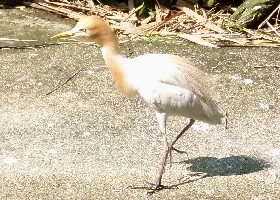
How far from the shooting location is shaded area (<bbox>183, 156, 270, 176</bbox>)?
13.1ft

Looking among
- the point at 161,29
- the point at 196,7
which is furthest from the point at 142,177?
the point at 196,7

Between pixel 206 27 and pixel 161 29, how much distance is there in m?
0.44

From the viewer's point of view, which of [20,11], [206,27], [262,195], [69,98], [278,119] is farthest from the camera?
[20,11]

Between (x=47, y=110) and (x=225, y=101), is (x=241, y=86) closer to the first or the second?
(x=225, y=101)

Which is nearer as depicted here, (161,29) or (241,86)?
(241,86)

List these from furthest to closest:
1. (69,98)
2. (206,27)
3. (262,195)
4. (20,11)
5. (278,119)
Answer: (20,11) → (206,27) → (69,98) → (278,119) → (262,195)

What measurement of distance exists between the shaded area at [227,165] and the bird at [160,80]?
0.30m

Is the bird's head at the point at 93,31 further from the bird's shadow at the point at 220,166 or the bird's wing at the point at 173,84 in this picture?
the bird's shadow at the point at 220,166

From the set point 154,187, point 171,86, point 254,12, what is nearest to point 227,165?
point 154,187

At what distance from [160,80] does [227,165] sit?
0.76 meters

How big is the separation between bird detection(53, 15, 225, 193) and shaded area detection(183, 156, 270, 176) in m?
0.30

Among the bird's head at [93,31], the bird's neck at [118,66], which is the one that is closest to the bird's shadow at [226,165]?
the bird's neck at [118,66]

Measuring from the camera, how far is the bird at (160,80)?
12.3 feet

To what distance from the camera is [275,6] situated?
6246mm
